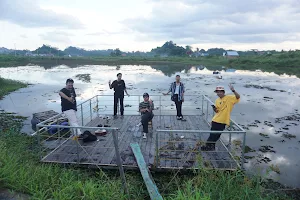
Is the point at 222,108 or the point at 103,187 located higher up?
the point at 222,108

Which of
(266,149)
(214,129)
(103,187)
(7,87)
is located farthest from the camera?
(7,87)

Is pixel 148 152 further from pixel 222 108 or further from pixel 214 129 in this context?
pixel 222 108

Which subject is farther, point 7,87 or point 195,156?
point 7,87

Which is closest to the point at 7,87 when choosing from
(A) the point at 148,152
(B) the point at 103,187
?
(A) the point at 148,152

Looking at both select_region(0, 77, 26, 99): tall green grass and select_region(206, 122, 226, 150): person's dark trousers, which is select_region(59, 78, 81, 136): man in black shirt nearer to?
select_region(206, 122, 226, 150): person's dark trousers

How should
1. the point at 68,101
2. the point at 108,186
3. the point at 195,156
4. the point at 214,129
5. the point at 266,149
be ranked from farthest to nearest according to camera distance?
the point at 266,149 < the point at 68,101 < the point at 195,156 < the point at 214,129 < the point at 108,186

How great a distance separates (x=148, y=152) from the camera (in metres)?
6.71

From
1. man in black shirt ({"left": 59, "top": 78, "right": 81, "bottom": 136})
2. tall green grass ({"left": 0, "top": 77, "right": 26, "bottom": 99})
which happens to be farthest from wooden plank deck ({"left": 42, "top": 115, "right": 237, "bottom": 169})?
tall green grass ({"left": 0, "top": 77, "right": 26, "bottom": 99})

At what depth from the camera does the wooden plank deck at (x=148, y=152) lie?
19.9 feet

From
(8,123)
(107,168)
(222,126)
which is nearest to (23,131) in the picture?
(8,123)

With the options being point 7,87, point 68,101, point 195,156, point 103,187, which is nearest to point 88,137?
point 68,101

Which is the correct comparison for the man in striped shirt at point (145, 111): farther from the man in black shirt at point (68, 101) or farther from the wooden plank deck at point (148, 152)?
the man in black shirt at point (68, 101)

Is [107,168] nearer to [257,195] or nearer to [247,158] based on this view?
[257,195]

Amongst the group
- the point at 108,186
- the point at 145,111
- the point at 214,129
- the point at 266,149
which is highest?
the point at 145,111
